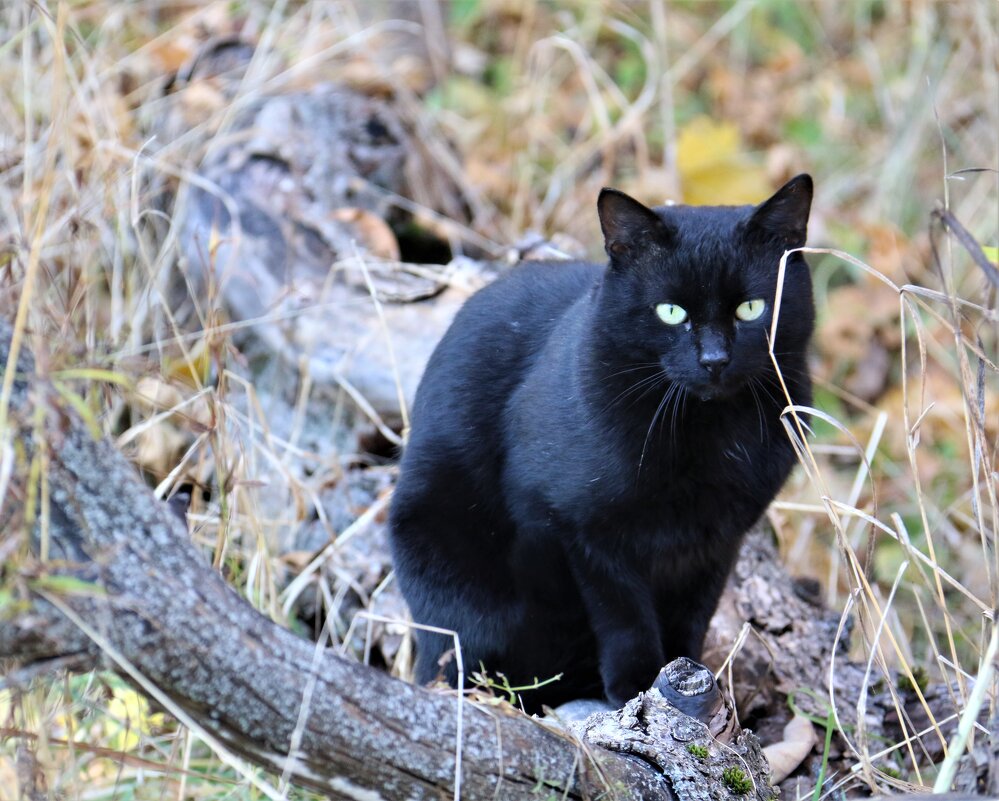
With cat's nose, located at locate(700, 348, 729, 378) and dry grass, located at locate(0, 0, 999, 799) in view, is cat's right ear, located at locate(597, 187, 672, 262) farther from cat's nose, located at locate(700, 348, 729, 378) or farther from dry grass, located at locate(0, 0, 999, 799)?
dry grass, located at locate(0, 0, 999, 799)

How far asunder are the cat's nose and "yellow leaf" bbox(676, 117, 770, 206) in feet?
8.20

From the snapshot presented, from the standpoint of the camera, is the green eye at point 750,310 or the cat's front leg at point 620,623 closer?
the green eye at point 750,310

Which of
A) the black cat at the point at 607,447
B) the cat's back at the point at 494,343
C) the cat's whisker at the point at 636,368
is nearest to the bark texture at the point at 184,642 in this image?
the black cat at the point at 607,447

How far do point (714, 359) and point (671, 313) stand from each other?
0.45 feet

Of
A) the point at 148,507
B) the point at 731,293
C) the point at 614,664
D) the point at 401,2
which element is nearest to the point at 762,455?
the point at 731,293

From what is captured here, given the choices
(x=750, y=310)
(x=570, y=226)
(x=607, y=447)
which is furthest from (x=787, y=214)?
(x=570, y=226)

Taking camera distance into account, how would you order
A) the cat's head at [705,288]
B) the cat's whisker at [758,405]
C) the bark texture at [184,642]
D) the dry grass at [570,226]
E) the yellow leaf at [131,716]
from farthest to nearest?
the yellow leaf at [131,716], the cat's whisker at [758,405], the cat's head at [705,288], the dry grass at [570,226], the bark texture at [184,642]

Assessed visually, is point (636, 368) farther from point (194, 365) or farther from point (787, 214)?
point (194, 365)

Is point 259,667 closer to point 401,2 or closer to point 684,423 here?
point 684,423

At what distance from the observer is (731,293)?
1.64 m

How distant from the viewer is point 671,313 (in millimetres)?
1677

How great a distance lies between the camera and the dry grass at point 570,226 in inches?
60.1

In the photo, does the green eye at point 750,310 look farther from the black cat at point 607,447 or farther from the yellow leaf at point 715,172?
the yellow leaf at point 715,172

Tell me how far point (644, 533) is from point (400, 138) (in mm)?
1779
